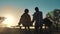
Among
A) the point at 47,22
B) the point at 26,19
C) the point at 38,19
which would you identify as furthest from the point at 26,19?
the point at 47,22

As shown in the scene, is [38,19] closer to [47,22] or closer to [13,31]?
[47,22]

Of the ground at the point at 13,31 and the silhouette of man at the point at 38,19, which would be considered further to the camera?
the ground at the point at 13,31

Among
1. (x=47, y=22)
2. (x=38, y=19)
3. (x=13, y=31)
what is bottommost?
(x=13, y=31)

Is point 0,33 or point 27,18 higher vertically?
point 27,18

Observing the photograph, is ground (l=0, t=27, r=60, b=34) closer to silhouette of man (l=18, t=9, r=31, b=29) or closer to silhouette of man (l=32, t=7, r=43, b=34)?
silhouette of man (l=18, t=9, r=31, b=29)

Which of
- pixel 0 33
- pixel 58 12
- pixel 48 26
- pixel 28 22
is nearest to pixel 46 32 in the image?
pixel 48 26

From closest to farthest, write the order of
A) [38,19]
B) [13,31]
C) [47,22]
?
[38,19] → [47,22] → [13,31]

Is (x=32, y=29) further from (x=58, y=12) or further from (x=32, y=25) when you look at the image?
(x=58, y=12)

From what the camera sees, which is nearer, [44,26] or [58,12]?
[44,26]

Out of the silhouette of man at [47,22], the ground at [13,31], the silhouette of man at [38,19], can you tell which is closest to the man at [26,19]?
the silhouette of man at [38,19]

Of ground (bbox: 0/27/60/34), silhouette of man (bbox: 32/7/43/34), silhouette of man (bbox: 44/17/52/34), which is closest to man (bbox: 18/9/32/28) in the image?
silhouette of man (bbox: 32/7/43/34)

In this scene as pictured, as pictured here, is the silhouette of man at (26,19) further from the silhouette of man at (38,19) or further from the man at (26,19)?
the silhouette of man at (38,19)

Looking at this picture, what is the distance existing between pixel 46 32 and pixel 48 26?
0.40m

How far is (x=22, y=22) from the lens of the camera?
41.7 feet
